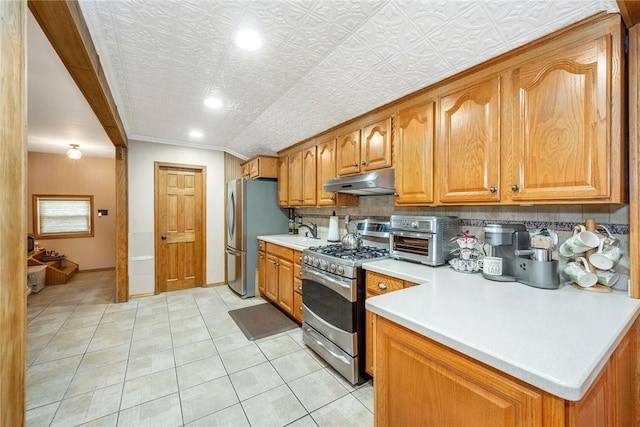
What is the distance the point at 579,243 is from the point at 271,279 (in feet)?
9.63

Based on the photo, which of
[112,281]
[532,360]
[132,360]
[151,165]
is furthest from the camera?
[112,281]

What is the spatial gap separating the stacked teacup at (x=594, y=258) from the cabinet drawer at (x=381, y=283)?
2.91 feet

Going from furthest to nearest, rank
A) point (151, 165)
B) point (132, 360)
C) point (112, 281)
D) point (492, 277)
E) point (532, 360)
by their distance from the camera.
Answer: point (112, 281) → point (151, 165) → point (132, 360) → point (492, 277) → point (532, 360)

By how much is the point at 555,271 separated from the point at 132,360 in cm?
315

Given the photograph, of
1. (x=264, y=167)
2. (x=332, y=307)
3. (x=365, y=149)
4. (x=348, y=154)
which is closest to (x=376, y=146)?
(x=365, y=149)

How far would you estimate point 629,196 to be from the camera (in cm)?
120

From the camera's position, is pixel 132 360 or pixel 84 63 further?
pixel 132 360

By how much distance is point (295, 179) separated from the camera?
3586 millimetres

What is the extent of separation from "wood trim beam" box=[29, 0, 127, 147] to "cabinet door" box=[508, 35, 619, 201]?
228cm

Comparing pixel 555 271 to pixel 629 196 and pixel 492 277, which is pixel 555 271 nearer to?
pixel 492 277

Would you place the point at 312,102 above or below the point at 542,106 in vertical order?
above

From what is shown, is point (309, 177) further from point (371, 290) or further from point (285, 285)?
point (371, 290)

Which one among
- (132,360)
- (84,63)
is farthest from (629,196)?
(132,360)

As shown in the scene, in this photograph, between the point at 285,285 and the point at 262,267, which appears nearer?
the point at 285,285
